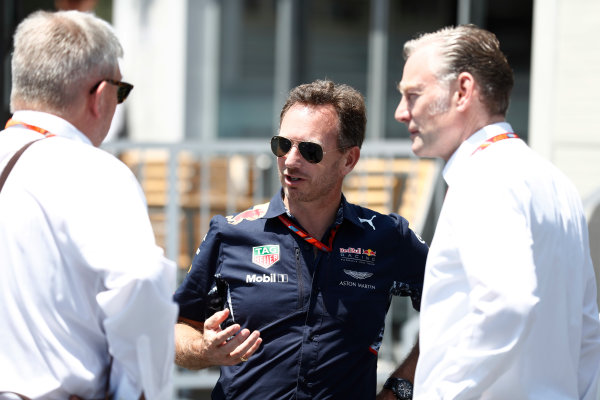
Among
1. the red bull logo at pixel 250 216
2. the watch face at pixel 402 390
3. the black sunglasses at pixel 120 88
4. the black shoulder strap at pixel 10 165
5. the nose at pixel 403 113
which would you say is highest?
the black sunglasses at pixel 120 88

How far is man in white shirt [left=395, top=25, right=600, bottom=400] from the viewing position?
98.7 inches

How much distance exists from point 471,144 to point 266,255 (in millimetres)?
764

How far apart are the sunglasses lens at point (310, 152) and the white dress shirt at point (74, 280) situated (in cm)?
83

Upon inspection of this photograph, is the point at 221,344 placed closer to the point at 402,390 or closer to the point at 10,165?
the point at 402,390

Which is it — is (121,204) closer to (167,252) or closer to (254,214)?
(254,214)

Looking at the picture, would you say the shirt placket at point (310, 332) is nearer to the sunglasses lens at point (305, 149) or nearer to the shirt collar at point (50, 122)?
the sunglasses lens at point (305, 149)

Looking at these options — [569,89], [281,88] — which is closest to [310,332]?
[569,89]

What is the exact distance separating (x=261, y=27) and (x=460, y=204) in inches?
273

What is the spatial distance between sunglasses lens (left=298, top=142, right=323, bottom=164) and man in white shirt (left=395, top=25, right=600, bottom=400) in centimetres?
36

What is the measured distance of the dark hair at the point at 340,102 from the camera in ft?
10.5

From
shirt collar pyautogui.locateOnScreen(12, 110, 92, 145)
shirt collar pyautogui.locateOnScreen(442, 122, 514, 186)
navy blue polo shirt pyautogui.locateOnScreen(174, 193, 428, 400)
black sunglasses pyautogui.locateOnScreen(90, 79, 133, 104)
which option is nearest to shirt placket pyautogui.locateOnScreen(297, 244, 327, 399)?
navy blue polo shirt pyautogui.locateOnScreen(174, 193, 428, 400)

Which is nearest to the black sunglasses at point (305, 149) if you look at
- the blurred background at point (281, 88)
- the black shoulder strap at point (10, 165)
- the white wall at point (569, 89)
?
the black shoulder strap at point (10, 165)

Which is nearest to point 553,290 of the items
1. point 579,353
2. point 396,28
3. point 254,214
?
point 579,353

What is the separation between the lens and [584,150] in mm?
6270
